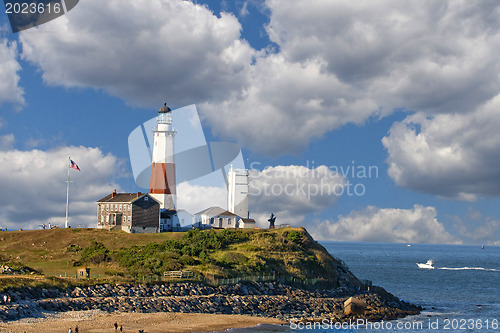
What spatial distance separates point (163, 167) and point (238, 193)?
11.8 m

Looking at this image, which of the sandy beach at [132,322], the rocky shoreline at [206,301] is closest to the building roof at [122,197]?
the rocky shoreline at [206,301]

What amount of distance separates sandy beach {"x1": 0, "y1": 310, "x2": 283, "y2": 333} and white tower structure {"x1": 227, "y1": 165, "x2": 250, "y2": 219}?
35970 mm

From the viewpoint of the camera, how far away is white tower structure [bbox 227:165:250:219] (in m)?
81.2

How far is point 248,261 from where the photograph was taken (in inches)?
2388

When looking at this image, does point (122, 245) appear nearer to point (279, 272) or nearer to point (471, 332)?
point (279, 272)

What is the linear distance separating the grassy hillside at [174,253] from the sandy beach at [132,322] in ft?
32.2

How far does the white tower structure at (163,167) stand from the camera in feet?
256

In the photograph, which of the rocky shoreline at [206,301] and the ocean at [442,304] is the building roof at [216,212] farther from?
the ocean at [442,304]

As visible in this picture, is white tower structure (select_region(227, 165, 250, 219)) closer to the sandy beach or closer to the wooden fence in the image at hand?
the wooden fence

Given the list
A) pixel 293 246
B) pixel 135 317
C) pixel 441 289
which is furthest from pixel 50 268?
pixel 441 289

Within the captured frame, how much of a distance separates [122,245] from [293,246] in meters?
20.6

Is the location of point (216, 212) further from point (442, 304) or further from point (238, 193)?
point (442, 304)

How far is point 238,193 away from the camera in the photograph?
81750mm

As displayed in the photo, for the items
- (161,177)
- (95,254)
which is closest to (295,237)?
(161,177)
